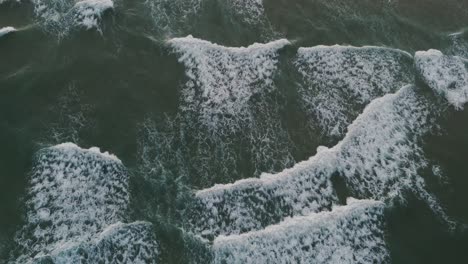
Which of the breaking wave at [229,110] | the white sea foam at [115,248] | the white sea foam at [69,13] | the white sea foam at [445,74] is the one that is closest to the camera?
the white sea foam at [115,248]

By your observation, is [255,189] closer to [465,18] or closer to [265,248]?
[265,248]

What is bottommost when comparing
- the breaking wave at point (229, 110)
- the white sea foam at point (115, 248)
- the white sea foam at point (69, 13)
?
the white sea foam at point (115, 248)

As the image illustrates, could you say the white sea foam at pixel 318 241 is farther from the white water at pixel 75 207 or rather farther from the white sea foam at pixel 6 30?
the white sea foam at pixel 6 30

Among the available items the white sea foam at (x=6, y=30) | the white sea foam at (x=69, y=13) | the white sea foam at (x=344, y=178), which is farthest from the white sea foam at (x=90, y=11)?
the white sea foam at (x=344, y=178)

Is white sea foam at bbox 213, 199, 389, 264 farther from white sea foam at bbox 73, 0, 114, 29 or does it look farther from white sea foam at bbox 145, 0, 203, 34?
white sea foam at bbox 73, 0, 114, 29

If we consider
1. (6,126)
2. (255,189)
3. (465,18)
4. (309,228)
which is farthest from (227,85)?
(465,18)

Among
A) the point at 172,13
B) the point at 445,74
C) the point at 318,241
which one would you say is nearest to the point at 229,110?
the point at 172,13
